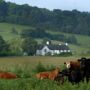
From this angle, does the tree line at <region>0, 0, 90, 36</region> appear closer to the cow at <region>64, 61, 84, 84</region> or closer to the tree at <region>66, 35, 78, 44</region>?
the tree at <region>66, 35, 78, 44</region>

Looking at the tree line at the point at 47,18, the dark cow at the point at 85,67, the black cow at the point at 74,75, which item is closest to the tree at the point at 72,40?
the tree line at the point at 47,18

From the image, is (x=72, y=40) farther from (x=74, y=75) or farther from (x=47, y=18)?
(x=74, y=75)

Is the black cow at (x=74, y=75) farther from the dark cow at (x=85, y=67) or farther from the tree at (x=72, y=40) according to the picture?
the tree at (x=72, y=40)

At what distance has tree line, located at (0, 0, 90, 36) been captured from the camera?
110300 mm

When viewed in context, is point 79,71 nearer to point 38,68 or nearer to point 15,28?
point 38,68

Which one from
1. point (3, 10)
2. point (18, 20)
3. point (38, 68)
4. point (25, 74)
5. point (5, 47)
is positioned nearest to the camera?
point (25, 74)

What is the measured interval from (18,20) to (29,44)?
144ft

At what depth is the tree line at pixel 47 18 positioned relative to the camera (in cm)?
11030

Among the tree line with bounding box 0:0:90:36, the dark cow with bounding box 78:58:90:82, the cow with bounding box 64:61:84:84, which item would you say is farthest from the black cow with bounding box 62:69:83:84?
the tree line with bounding box 0:0:90:36

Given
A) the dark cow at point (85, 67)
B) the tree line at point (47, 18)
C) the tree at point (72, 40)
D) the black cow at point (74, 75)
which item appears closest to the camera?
the black cow at point (74, 75)

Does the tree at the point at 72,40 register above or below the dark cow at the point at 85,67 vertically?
below

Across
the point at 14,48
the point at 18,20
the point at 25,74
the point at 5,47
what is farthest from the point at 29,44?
the point at 25,74

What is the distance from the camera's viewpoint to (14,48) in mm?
63094

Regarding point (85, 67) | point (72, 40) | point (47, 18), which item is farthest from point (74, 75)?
point (47, 18)
